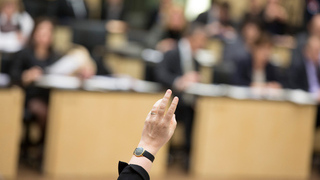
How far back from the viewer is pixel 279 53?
7.51 metres

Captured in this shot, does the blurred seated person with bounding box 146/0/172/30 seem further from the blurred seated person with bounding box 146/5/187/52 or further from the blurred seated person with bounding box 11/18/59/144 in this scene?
the blurred seated person with bounding box 11/18/59/144

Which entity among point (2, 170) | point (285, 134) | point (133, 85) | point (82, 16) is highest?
point (82, 16)

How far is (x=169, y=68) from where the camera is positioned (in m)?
5.50

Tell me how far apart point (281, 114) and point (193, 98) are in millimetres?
810

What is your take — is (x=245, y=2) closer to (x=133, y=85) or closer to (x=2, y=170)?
(x=133, y=85)

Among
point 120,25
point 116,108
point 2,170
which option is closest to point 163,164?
point 116,108

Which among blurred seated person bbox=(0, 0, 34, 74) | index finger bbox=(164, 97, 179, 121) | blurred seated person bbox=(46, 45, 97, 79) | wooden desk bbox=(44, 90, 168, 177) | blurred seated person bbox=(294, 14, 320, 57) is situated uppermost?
blurred seated person bbox=(294, 14, 320, 57)

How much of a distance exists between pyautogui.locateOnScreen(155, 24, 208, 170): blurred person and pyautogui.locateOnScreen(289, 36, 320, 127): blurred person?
1.00 metres

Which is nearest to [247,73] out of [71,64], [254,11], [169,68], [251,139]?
[169,68]

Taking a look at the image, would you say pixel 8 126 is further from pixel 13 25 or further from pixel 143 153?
pixel 143 153

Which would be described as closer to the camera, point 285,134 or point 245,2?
point 285,134

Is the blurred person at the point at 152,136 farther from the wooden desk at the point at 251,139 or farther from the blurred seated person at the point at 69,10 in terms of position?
the blurred seated person at the point at 69,10

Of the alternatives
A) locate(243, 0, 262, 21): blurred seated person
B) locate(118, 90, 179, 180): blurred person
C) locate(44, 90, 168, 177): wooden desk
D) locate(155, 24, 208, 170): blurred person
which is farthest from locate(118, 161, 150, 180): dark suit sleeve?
locate(243, 0, 262, 21): blurred seated person

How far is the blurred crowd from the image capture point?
4938 millimetres
